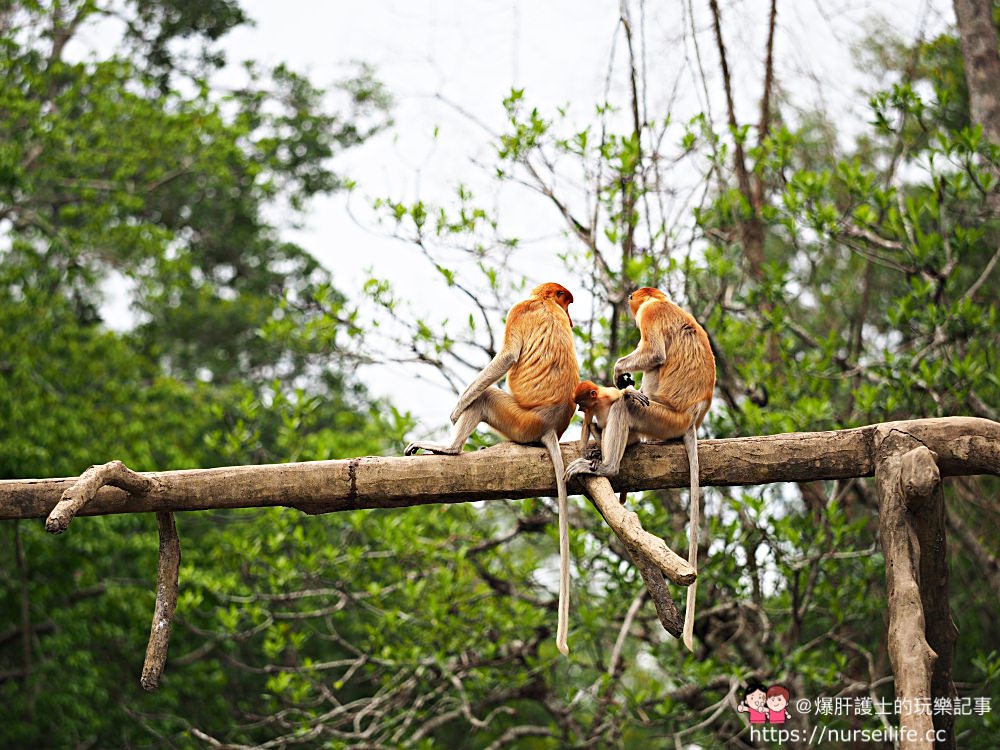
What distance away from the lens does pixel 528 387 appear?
3.43 m

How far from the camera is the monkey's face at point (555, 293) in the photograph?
366 cm

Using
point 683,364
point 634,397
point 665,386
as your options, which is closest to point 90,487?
point 634,397

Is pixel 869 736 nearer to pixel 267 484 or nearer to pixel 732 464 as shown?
pixel 732 464

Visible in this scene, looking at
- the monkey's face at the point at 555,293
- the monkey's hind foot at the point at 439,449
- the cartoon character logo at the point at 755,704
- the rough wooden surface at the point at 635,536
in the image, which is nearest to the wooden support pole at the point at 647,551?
the rough wooden surface at the point at 635,536

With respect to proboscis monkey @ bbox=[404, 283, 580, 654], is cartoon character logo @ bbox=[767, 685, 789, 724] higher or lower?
lower

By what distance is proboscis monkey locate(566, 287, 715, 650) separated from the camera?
3.17 meters

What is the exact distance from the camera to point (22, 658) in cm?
916

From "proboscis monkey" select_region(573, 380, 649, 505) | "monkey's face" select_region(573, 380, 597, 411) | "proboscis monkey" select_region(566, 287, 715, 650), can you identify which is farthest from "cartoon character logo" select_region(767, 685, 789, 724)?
"monkey's face" select_region(573, 380, 597, 411)

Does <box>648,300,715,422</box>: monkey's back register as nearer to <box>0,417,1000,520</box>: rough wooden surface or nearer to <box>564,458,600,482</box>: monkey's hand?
<box>0,417,1000,520</box>: rough wooden surface

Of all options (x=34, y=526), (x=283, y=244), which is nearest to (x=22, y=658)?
(x=34, y=526)

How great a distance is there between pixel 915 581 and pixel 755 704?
2283 millimetres

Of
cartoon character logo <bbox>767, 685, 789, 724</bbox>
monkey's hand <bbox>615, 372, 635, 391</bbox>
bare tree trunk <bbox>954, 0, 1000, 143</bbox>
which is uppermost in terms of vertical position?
bare tree trunk <bbox>954, 0, 1000, 143</bbox>

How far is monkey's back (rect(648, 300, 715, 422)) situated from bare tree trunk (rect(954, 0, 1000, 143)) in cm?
325

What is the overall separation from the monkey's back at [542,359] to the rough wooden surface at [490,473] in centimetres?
22
